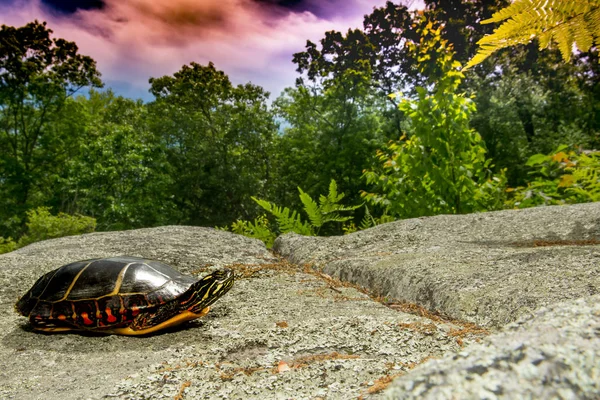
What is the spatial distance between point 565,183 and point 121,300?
549 cm

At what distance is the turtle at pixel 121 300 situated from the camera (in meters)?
2.20

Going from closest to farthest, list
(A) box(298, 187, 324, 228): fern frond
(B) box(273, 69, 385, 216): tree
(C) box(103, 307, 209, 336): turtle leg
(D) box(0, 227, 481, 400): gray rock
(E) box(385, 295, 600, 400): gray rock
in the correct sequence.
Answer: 1. (E) box(385, 295, 600, 400): gray rock
2. (D) box(0, 227, 481, 400): gray rock
3. (C) box(103, 307, 209, 336): turtle leg
4. (A) box(298, 187, 324, 228): fern frond
5. (B) box(273, 69, 385, 216): tree

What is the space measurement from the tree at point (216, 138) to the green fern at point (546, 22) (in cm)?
1844

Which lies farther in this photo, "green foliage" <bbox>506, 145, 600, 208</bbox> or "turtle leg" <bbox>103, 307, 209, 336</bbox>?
"green foliage" <bbox>506, 145, 600, 208</bbox>

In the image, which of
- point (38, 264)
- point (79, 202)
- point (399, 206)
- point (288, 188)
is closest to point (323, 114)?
point (288, 188)

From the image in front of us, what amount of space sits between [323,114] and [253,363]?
20.3 meters

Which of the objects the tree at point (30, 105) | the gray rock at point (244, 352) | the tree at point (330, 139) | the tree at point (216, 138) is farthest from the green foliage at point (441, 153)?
the tree at point (30, 105)

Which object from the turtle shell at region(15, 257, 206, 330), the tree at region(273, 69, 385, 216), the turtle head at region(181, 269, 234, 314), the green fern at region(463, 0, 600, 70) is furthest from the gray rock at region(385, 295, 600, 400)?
the tree at region(273, 69, 385, 216)

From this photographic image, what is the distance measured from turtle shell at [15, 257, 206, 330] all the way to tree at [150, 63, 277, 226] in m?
18.3

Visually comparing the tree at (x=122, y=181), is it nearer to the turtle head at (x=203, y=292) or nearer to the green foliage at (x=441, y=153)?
the green foliage at (x=441, y=153)

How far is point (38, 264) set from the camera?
3.54m

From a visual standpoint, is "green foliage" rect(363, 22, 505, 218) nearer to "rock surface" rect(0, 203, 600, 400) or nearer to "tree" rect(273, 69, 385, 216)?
"rock surface" rect(0, 203, 600, 400)

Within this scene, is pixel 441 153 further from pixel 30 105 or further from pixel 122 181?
pixel 30 105

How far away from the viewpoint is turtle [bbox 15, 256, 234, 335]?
2.20 meters
